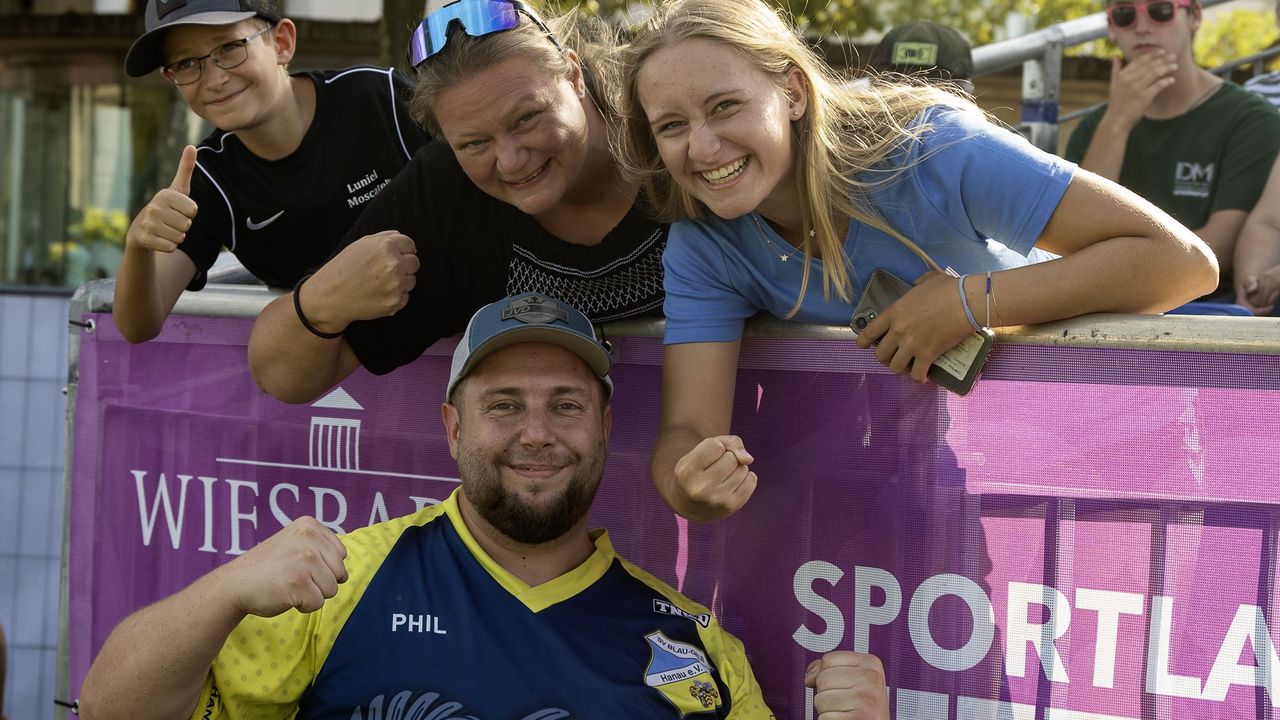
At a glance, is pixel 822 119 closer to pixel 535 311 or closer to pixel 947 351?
pixel 947 351

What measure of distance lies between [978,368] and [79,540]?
2428 millimetres

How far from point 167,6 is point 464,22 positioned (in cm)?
96

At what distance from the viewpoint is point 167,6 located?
10.3ft

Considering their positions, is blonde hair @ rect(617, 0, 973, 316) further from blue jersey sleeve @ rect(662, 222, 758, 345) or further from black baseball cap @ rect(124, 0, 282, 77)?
black baseball cap @ rect(124, 0, 282, 77)

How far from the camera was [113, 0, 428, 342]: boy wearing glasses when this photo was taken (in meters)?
3.19

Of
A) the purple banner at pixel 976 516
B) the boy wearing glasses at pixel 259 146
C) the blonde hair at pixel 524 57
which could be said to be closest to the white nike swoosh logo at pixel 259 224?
the boy wearing glasses at pixel 259 146

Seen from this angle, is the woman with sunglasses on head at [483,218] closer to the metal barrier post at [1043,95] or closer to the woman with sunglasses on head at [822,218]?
the woman with sunglasses on head at [822,218]

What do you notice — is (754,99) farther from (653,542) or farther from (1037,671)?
(1037,671)

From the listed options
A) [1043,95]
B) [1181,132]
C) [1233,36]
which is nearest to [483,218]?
[1043,95]

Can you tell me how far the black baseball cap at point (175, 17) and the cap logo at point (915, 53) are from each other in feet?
6.26

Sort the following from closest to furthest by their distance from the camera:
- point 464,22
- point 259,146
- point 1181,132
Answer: point 464,22
point 259,146
point 1181,132

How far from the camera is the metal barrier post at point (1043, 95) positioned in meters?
4.18

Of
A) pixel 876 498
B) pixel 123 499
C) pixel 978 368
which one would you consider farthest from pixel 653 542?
pixel 123 499

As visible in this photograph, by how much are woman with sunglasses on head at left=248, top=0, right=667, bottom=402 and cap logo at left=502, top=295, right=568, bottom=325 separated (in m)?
0.21
